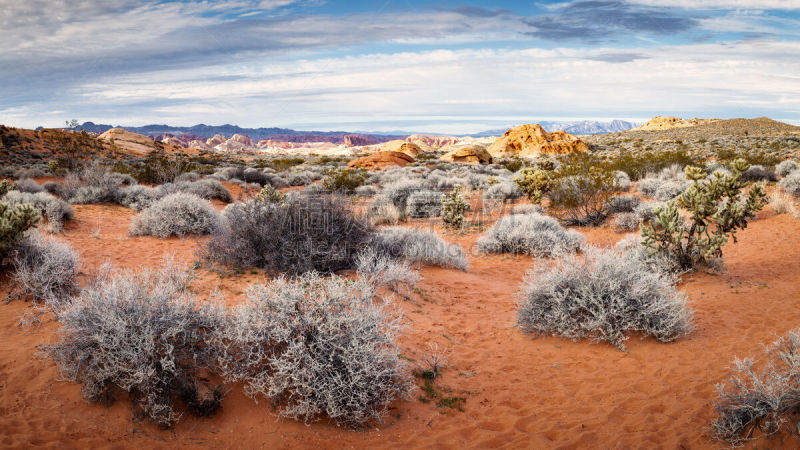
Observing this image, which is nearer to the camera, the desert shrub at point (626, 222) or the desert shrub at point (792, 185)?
the desert shrub at point (626, 222)

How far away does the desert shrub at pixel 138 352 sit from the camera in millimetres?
3457

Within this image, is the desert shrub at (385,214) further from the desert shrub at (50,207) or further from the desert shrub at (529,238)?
the desert shrub at (50,207)

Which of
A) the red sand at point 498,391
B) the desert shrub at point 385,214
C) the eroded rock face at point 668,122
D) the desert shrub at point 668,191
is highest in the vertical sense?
the eroded rock face at point 668,122

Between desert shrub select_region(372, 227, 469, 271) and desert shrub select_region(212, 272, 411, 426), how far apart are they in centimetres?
422

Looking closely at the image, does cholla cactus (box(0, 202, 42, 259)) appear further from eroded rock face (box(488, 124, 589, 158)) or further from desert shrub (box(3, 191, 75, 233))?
eroded rock face (box(488, 124, 589, 158))

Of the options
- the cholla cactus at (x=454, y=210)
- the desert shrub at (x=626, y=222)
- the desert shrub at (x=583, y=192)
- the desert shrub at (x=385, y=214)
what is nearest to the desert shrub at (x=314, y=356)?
the cholla cactus at (x=454, y=210)

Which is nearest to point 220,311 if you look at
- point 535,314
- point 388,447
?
point 388,447

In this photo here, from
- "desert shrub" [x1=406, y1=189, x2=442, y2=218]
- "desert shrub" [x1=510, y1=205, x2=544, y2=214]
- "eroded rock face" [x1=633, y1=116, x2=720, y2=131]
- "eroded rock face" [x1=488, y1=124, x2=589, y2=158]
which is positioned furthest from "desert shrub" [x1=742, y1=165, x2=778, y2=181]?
"eroded rock face" [x1=633, y1=116, x2=720, y2=131]

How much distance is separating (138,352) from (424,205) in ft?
41.3

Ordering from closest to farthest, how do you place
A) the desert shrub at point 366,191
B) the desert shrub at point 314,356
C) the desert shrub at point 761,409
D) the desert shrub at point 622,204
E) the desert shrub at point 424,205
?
the desert shrub at point 761,409 < the desert shrub at point 314,356 < the desert shrub at point 622,204 < the desert shrub at point 424,205 < the desert shrub at point 366,191

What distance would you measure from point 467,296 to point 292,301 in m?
4.37

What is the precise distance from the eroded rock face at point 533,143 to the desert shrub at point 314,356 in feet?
123

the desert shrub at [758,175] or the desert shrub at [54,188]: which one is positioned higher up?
the desert shrub at [54,188]

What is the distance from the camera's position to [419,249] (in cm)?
895
